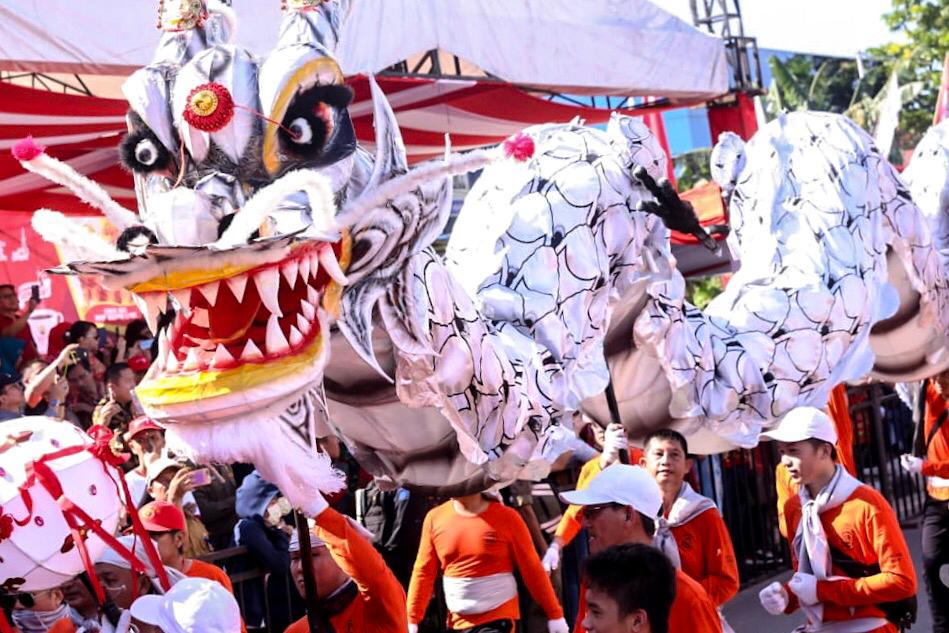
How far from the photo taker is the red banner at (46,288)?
26.1ft

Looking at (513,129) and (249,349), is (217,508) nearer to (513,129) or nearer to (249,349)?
(249,349)

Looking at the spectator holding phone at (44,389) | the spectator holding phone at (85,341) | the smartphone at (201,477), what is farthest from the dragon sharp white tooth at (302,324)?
the spectator holding phone at (85,341)

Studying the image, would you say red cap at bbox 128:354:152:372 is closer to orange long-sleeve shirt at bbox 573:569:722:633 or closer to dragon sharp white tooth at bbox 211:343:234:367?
dragon sharp white tooth at bbox 211:343:234:367

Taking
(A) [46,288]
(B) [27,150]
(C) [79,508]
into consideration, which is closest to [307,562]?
(C) [79,508]

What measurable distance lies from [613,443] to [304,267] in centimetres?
181

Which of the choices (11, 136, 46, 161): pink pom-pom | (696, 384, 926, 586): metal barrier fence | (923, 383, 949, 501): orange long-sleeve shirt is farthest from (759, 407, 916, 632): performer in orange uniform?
(696, 384, 926, 586): metal barrier fence

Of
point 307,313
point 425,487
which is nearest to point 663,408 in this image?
point 425,487

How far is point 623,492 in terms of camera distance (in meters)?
3.27

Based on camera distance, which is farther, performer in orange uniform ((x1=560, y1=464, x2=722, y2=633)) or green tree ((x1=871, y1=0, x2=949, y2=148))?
green tree ((x1=871, y1=0, x2=949, y2=148))

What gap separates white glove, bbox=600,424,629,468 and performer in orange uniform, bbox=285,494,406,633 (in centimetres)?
95

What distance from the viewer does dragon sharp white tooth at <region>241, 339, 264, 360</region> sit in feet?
8.90

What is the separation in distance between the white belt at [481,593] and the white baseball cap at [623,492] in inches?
64.7

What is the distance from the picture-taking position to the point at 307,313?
9.28 feet

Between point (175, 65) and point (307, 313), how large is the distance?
0.61 metres
